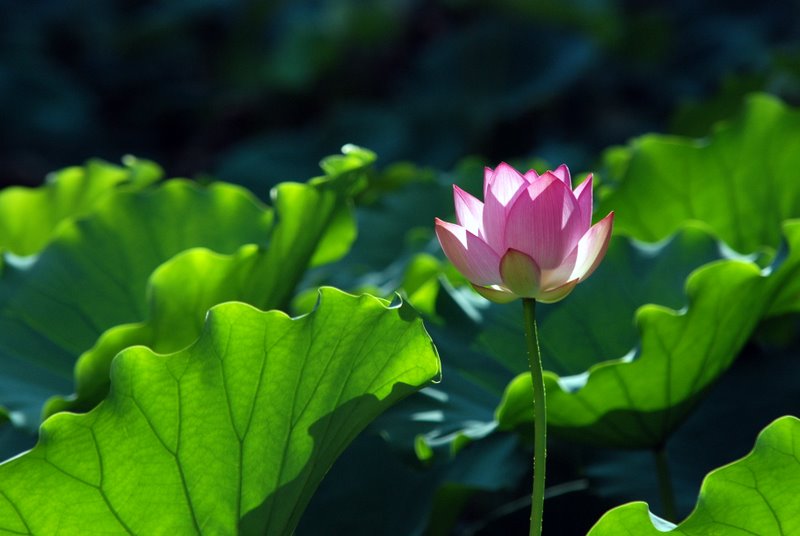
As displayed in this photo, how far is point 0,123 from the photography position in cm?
389

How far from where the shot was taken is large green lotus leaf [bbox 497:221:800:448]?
0.90 meters

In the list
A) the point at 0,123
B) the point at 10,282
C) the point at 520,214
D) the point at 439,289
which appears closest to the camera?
the point at 520,214

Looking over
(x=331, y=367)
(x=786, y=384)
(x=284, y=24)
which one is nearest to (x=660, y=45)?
(x=284, y=24)

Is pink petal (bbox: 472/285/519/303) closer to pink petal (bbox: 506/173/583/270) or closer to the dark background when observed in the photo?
pink petal (bbox: 506/173/583/270)

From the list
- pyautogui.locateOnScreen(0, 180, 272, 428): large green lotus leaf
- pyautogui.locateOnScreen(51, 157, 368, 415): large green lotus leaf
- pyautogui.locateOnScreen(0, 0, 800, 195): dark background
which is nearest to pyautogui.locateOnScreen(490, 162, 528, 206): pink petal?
pyautogui.locateOnScreen(51, 157, 368, 415): large green lotus leaf

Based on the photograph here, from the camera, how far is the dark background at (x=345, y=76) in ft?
11.1

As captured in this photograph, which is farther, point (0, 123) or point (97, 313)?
point (0, 123)

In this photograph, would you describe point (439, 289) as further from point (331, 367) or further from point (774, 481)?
point (774, 481)

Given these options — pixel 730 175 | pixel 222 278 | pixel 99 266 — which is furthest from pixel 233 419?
pixel 730 175

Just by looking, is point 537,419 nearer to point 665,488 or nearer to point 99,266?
point 665,488

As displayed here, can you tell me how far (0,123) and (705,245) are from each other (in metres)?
3.29

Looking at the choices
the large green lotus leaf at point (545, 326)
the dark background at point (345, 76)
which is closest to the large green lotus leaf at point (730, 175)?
the large green lotus leaf at point (545, 326)

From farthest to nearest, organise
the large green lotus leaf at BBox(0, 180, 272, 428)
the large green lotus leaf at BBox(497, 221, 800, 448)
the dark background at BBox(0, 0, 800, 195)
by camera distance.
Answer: the dark background at BBox(0, 0, 800, 195)
the large green lotus leaf at BBox(0, 180, 272, 428)
the large green lotus leaf at BBox(497, 221, 800, 448)

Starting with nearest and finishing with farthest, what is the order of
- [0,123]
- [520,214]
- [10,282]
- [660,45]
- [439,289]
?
[520,214]
[439,289]
[10,282]
[660,45]
[0,123]
